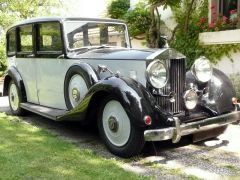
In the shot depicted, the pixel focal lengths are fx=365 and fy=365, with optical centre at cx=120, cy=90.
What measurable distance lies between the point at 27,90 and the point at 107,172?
10.8ft

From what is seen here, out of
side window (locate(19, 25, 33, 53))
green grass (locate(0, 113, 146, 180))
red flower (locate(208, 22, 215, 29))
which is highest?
red flower (locate(208, 22, 215, 29))

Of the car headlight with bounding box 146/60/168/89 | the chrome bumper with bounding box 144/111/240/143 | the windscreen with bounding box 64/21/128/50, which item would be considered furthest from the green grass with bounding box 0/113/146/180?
the windscreen with bounding box 64/21/128/50

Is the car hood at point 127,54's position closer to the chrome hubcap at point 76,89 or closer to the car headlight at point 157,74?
the car headlight at point 157,74

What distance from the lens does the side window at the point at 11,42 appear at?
686 centimetres

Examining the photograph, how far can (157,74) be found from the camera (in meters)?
4.25

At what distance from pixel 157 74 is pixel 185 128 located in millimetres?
707

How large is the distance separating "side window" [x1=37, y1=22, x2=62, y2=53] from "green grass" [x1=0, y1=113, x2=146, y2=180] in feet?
4.39

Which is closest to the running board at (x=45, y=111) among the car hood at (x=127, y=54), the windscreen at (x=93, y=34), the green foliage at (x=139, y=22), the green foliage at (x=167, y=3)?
the car hood at (x=127, y=54)

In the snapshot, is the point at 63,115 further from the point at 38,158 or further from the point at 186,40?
the point at 186,40

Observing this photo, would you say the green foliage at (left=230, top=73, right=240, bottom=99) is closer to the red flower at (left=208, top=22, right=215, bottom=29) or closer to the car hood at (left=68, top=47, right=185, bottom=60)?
the red flower at (left=208, top=22, right=215, bottom=29)

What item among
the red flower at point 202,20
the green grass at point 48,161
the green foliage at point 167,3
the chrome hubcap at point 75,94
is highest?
the green foliage at point 167,3

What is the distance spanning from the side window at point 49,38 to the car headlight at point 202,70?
2.04 meters

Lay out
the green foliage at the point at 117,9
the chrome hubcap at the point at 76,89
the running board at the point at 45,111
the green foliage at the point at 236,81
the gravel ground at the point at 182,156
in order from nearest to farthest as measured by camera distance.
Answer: the gravel ground at the point at 182,156
the chrome hubcap at the point at 76,89
the running board at the point at 45,111
the green foliage at the point at 236,81
the green foliage at the point at 117,9

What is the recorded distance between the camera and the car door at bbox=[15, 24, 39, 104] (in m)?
6.19
